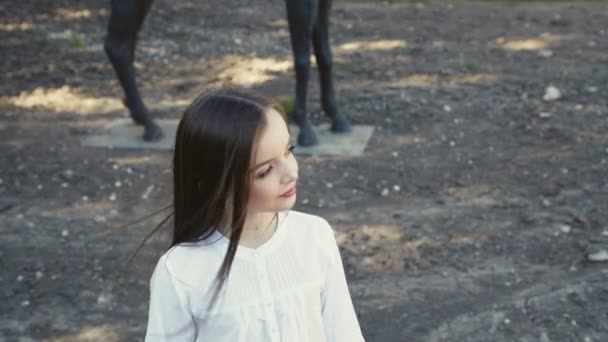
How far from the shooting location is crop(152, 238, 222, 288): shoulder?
1769mm

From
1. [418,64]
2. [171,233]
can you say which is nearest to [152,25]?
[418,64]

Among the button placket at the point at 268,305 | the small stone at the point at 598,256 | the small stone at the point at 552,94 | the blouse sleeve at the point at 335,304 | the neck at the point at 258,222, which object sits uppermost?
the neck at the point at 258,222

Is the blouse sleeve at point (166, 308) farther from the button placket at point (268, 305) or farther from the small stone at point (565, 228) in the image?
the small stone at point (565, 228)

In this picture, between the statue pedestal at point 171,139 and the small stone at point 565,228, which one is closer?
the small stone at point 565,228

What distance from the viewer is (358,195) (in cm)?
444

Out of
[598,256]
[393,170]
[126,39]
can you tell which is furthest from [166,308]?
[126,39]

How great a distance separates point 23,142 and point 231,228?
3.84m

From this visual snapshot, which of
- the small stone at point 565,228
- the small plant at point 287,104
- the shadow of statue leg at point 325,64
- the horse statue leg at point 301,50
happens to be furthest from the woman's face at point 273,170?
the small plant at point 287,104

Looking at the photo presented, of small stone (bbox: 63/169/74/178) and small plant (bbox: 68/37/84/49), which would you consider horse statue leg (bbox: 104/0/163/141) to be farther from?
small plant (bbox: 68/37/84/49)

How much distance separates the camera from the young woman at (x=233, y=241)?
5.69 feet

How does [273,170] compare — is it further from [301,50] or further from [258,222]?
[301,50]

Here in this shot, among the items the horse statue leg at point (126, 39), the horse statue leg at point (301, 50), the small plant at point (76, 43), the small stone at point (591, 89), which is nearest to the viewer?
the horse statue leg at point (301, 50)

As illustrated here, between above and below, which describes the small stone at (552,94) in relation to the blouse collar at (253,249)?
below

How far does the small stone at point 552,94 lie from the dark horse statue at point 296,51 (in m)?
1.39
